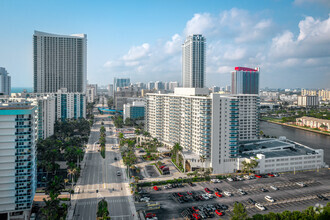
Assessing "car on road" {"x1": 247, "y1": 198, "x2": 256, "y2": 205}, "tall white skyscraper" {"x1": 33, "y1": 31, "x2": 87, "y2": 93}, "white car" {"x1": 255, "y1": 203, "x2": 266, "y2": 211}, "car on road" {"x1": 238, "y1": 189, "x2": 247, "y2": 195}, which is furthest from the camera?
"tall white skyscraper" {"x1": 33, "y1": 31, "x2": 87, "y2": 93}

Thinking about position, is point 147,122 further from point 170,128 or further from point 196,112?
point 196,112

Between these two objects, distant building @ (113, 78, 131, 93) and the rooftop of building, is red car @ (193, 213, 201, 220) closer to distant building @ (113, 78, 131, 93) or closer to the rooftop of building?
the rooftop of building

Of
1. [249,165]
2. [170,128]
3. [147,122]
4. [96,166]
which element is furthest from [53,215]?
[147,122]

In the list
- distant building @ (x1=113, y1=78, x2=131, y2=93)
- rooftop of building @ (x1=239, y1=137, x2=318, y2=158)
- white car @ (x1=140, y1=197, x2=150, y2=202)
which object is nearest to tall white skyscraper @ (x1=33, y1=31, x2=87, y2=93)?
distant building @ (x1=113, y1=78, x2=131, y2=93)

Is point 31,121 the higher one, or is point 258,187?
point 31,121

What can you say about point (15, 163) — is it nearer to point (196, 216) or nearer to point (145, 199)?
point (145, 199)

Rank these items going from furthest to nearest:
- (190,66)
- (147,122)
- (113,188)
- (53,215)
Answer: (190,66) → (147,122) → (113,188) → (53,215)

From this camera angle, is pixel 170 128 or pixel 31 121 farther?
pixel 170 128
